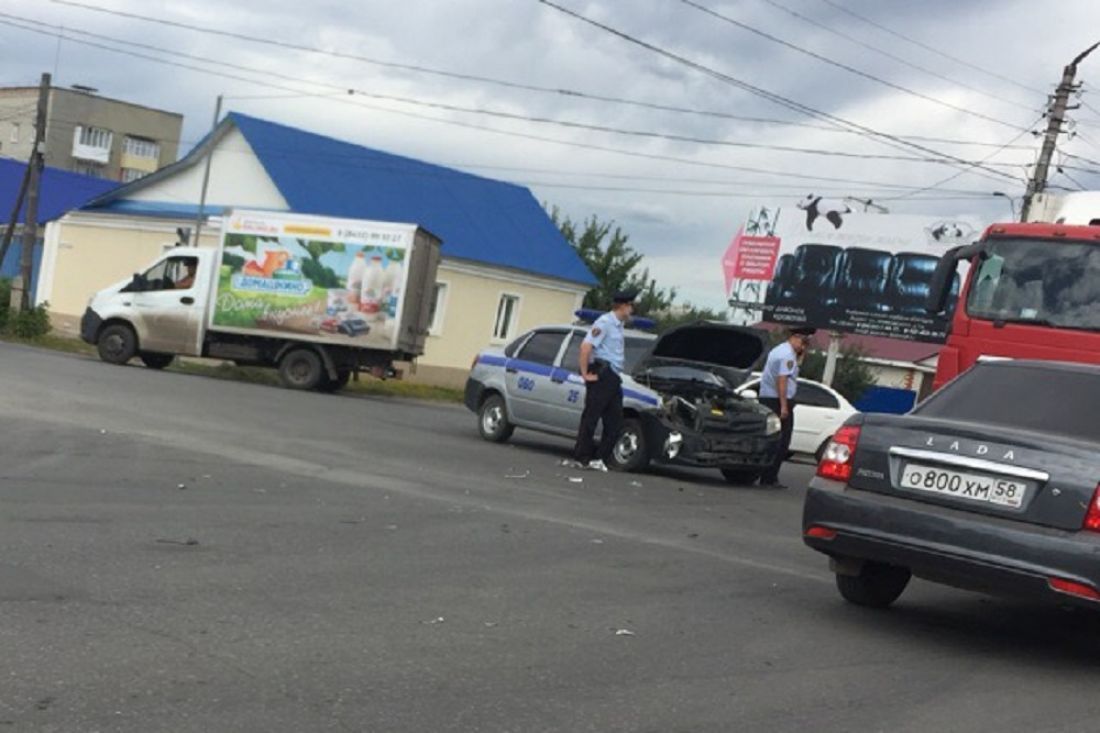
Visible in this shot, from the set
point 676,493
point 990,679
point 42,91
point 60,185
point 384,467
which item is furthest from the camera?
point 60,185

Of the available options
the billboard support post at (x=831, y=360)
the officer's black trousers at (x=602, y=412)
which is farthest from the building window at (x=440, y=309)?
the officer's black trousers at (x=602, y=412)

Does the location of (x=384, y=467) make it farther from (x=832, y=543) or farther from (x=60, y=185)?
(x=60, y=185)

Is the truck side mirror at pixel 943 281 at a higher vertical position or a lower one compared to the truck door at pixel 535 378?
higher

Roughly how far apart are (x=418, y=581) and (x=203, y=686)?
8.40 ft

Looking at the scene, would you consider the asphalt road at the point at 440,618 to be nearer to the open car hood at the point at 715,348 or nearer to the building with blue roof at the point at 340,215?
the open car hood at the point at 715,348

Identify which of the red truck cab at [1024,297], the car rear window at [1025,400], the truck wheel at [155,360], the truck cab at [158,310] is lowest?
the truck wheel at [155,360]

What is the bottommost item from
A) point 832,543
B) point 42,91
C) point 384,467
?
point 384,467

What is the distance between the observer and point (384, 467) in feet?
44.7

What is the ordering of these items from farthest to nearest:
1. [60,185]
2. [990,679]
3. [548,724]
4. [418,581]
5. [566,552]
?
[60,185]
[566,552]
[418,581]
[990,679]
[548,724]

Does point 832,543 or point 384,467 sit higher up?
point 832,543

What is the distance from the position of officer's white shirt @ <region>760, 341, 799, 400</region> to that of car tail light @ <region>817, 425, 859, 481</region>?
8.52 meters

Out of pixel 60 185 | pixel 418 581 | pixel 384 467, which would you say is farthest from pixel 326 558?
pixel 60 185

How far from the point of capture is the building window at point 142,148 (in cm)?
10812

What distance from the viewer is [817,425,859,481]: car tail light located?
314 inches
